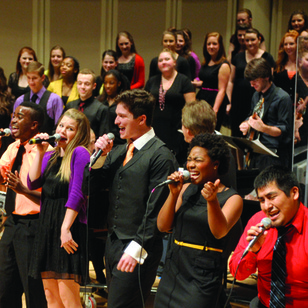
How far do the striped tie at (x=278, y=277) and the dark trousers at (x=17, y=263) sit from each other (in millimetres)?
1588

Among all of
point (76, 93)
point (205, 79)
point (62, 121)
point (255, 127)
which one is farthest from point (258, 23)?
point (62, 121)

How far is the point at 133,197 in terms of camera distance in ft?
9.14

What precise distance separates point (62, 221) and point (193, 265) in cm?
106

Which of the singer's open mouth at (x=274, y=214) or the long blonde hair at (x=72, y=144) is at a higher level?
the long blonde hair at (x=72, y=144)

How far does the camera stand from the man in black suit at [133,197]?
2703mm

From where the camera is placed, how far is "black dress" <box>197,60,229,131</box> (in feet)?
19.8

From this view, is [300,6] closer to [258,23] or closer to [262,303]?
[258,23]

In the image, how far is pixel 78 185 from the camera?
309 centimetres

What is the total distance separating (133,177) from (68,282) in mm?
852

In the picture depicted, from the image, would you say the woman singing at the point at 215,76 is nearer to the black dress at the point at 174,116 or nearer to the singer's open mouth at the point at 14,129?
the black dress at the point at 174,116

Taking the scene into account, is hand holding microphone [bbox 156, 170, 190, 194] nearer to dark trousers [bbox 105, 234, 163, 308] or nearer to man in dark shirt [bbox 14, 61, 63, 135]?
dark trousers [bbox 105, 234, 163, 308]

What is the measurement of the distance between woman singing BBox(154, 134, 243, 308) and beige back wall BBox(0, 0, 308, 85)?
20.4 ft

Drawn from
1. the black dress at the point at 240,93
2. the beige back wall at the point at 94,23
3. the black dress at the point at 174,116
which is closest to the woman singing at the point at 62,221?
the black dress at the point at 174,116

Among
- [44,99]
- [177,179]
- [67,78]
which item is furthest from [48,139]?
[67,78]
